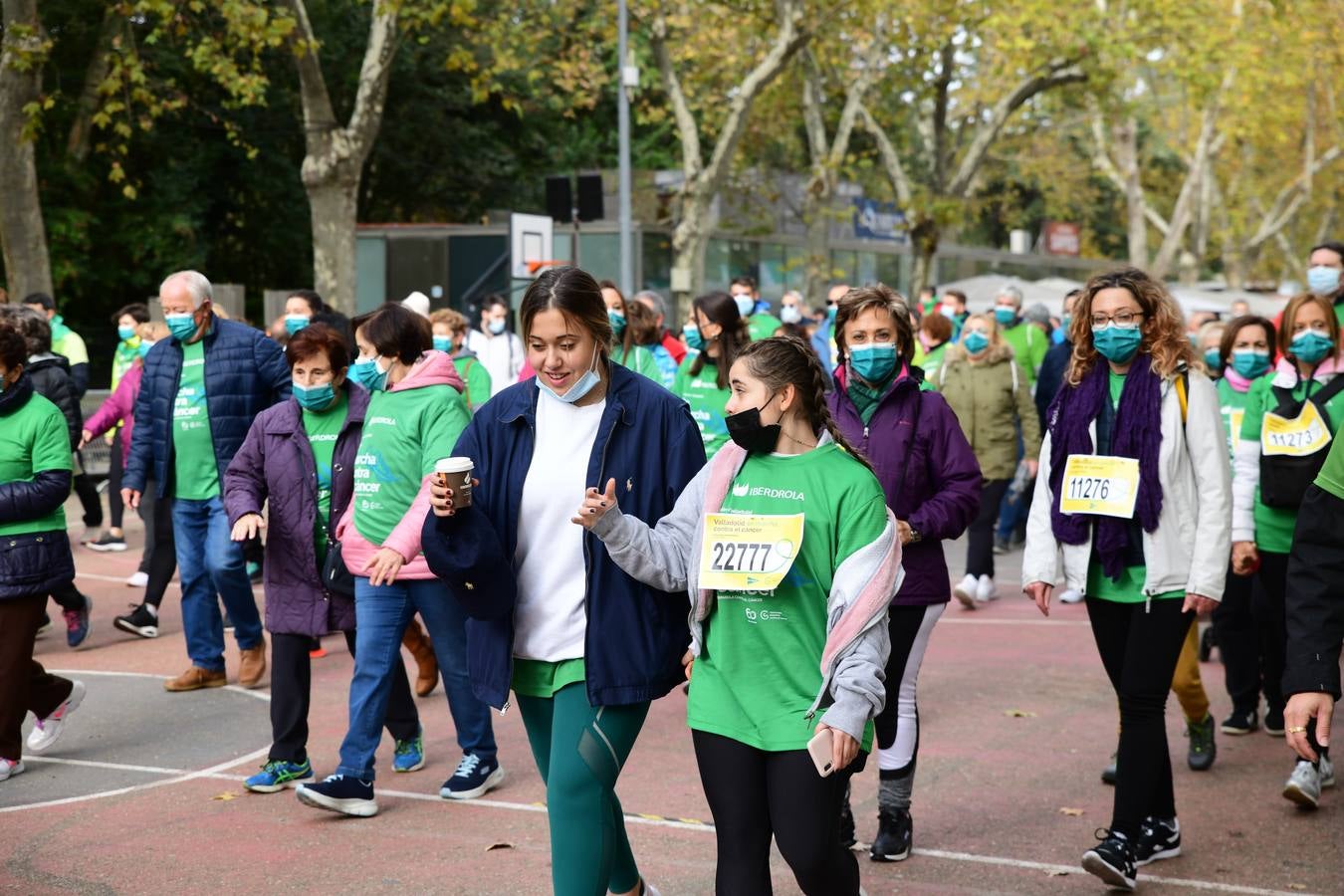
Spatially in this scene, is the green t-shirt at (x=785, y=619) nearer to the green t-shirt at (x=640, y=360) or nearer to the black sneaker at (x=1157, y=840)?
the black sneaker at (x=1157, y=840)

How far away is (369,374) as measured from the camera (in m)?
6.64

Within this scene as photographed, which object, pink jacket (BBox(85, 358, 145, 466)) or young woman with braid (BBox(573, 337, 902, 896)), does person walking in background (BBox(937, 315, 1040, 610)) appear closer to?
pink jacket (BBox(85, 358, 145, 466))

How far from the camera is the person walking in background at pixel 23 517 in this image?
22.4 ft

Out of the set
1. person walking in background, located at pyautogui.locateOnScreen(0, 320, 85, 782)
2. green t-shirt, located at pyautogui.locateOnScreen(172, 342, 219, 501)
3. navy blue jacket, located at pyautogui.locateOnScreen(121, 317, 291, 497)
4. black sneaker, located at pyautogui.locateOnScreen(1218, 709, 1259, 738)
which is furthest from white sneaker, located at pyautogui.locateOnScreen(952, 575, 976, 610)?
person walking in background, located at pyautogui.locateOnScreen(0, 320, 85, 782)

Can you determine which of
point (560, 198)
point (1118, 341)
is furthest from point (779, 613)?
point (560, 198)

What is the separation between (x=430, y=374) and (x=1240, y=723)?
4075 millimetres

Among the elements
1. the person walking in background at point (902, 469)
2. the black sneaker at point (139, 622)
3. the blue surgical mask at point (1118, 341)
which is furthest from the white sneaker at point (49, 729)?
the blue surgical mask at point (1118, 341)

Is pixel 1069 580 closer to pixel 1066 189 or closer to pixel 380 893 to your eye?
pixel 380 893

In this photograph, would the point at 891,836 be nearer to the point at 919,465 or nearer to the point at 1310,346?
the point at 919,465

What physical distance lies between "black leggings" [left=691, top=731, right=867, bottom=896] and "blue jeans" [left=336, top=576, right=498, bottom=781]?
2313mm

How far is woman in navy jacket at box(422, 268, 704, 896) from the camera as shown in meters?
4.38

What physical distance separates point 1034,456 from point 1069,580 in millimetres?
6601

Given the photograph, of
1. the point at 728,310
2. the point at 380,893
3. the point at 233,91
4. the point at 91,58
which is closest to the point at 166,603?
the point at 728,310

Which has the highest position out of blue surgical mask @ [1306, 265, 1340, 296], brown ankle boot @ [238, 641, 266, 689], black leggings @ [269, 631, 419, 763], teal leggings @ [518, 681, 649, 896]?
blue surgical mask @ [1306, 265, 1340, 296]
